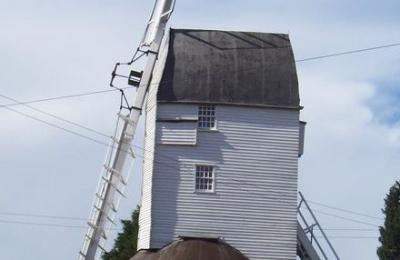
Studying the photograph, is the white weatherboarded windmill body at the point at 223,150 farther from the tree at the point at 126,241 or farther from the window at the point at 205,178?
the tree at the point at 126,241

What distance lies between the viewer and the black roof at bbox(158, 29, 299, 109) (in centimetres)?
4281

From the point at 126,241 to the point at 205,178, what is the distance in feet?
69.4

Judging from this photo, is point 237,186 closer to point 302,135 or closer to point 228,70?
point 302,135

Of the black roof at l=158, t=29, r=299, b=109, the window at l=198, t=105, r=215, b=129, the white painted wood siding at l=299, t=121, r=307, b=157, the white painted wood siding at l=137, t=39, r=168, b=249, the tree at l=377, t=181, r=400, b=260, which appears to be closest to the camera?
the white painted wood siding at l=137, t=39, r=168, b=249

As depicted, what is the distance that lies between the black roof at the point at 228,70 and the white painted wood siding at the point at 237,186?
536 mm

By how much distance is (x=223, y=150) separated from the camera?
4225 centimetres

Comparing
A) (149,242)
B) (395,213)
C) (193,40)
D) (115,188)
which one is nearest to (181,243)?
(149,242)

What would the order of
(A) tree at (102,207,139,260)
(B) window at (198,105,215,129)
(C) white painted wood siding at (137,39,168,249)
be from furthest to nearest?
1. (A) tree at (102,207,139,260)
2. (B) window at (198,105,215,129)
3. (C) white painted wood siding at (137,39,168,249)

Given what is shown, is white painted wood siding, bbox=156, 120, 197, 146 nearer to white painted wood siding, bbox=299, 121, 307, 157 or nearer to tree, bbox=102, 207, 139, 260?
white painted wood siding, bbox=299, 121, 307, 157

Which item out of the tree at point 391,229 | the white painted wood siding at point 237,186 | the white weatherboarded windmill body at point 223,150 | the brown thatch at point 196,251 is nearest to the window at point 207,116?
the white weatherboarded windmill body at point 223,150

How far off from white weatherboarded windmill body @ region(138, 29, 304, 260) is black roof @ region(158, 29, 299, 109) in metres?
0.04

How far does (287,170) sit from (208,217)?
3349 millimetres

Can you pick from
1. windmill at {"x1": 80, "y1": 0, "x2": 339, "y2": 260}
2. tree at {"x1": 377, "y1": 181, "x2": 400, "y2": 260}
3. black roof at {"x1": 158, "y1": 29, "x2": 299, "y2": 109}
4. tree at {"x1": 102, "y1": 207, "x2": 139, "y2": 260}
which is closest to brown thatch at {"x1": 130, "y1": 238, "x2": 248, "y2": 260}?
windmill at {"x1": 80, "y1": 0, "x2": 339, "y2": 260}

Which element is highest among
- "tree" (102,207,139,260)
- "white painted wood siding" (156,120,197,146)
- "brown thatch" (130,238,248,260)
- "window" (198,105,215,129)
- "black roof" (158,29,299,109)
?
"black roof" (158,29,299,109)
